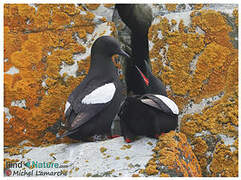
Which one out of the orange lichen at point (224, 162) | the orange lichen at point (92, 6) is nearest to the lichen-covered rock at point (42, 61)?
the orange lichen at point (92, 6)

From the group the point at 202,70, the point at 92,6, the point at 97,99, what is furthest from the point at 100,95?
the point at 92,6

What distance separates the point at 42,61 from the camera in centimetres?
492

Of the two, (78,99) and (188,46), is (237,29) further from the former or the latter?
(78,99)

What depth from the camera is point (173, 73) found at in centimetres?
485

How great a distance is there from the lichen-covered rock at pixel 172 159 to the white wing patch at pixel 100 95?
0.84m

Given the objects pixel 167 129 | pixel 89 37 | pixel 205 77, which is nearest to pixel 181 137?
pixel 167 129

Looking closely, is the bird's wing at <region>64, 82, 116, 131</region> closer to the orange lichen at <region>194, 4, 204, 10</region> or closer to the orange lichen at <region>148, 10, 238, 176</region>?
the orange lichen at <region>148, 10, 238, 176</region>

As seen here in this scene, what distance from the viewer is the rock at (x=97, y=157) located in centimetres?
319

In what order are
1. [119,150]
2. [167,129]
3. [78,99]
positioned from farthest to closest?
[78,99]
[167,129]
[119,150]

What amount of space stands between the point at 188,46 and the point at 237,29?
75cm

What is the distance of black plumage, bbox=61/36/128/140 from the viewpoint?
12.9ft

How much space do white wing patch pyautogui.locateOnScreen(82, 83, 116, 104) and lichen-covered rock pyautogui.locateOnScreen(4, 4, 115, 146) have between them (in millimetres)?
837

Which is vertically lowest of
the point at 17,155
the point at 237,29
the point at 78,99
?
the point at 17,155

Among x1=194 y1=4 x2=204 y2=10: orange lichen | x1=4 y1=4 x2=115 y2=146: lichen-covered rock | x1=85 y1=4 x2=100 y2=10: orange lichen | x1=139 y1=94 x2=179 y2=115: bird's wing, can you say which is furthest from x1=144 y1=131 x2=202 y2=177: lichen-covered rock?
x1=85 y1=4 x2=100 y2=10: orange lichen
